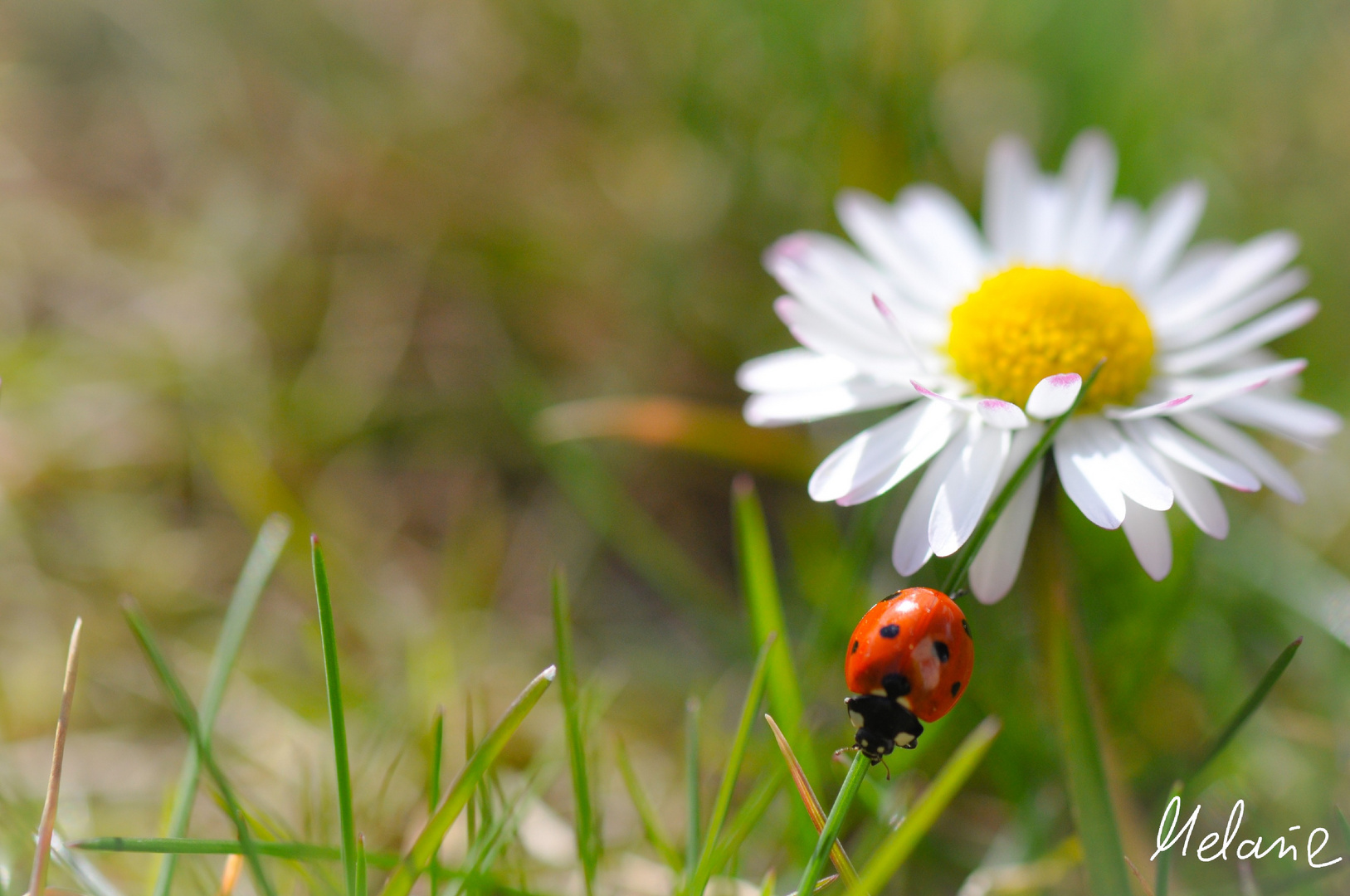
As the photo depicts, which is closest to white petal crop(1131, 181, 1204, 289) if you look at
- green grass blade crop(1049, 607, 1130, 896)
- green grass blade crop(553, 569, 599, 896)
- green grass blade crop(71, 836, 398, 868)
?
green grass blade crop(1049, 607, 1130, 896)

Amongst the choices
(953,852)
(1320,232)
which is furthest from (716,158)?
(953,852)

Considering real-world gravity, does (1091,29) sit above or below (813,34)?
above

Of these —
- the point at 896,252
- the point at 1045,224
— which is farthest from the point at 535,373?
the point at 1045,224

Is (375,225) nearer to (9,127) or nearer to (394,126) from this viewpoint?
(394,126)

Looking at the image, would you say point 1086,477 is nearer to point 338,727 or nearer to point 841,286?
point 841,286

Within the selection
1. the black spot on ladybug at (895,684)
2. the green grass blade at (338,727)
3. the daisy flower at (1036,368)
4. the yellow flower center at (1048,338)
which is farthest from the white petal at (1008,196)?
the green grass blade at (338,727)

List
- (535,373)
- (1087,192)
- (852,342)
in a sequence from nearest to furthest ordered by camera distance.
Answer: (852,342) → (1087,192) → (535,373)

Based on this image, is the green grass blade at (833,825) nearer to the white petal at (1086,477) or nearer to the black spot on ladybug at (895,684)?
the black spot on ladybug at (895,684)
